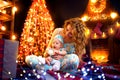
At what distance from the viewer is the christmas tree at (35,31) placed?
484 centimetres

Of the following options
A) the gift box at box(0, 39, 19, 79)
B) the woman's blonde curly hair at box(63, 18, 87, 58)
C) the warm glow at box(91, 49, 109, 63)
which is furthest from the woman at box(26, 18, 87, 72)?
the warm glow at box(91, 49, 109, 63)

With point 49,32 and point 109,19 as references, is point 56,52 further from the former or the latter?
point 109,19

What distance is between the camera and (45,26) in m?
5.02

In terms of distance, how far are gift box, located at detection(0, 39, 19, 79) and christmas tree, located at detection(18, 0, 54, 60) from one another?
9.96 ft

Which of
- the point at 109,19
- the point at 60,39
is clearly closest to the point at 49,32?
the point at 109,19

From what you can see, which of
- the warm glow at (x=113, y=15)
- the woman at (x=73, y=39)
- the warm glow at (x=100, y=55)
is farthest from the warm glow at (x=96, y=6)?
the woman at (x=73, y=39)

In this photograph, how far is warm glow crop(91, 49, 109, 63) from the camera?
17.5ft

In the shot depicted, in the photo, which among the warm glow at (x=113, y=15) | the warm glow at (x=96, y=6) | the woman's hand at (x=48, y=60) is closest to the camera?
the woman's hand at (x=48, y=60)

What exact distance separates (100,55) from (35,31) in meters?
1.74

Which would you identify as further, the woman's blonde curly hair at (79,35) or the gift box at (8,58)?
the woman's blonde curly hair at (79,35)

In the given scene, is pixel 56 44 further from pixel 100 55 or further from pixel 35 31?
pixel 100 55

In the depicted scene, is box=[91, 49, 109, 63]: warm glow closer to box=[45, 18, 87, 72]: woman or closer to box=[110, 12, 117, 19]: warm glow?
box=[110, 12, 117, 19]: warm glow

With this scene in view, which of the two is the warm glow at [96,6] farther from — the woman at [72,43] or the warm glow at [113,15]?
the woman at [72,43]

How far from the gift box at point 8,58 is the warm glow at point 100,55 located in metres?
3.77
